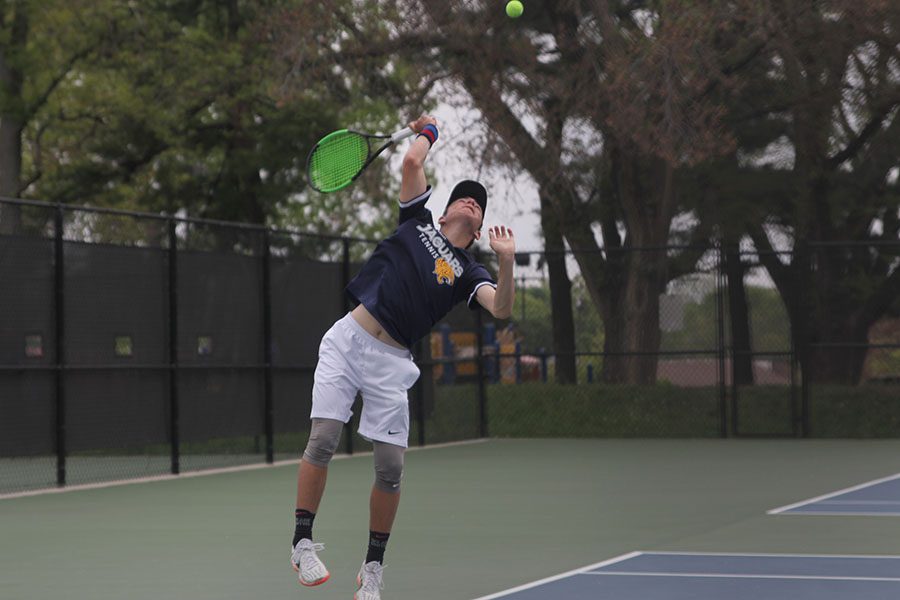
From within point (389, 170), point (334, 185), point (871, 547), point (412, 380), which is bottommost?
point (871, 547)

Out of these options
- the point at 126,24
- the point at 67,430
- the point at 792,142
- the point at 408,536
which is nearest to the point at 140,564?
the point at 408,536

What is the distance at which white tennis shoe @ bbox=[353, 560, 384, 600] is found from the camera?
23.8 ft

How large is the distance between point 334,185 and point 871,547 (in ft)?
13.1

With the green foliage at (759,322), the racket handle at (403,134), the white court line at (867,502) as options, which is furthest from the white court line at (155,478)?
the racket handle at (403,134)

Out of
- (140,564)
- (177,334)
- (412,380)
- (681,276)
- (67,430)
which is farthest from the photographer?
(681,276)

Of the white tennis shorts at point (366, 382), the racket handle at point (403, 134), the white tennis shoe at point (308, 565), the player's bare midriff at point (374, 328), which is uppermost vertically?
the racket handle at point (403, 134)

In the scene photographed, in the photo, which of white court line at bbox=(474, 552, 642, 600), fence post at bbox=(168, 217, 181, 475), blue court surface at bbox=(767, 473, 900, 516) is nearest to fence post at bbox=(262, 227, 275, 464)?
fence post at bbox=(168, 217, 181, 475)

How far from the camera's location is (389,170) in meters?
28.8

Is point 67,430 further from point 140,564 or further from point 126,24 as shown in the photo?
point 126,24

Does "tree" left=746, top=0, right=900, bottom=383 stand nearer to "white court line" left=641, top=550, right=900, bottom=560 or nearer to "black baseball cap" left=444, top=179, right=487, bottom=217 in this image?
"white court line" left=641, top=550, right=900, bottom=560

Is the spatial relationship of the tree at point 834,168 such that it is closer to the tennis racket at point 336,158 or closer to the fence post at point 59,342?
the fence post at point 59,342

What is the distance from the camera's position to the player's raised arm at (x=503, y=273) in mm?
7102

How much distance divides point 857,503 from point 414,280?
6494 millimetres

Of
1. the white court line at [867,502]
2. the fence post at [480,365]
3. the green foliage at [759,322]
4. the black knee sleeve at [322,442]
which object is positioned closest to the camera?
the black knee sleeve at [322,442]
